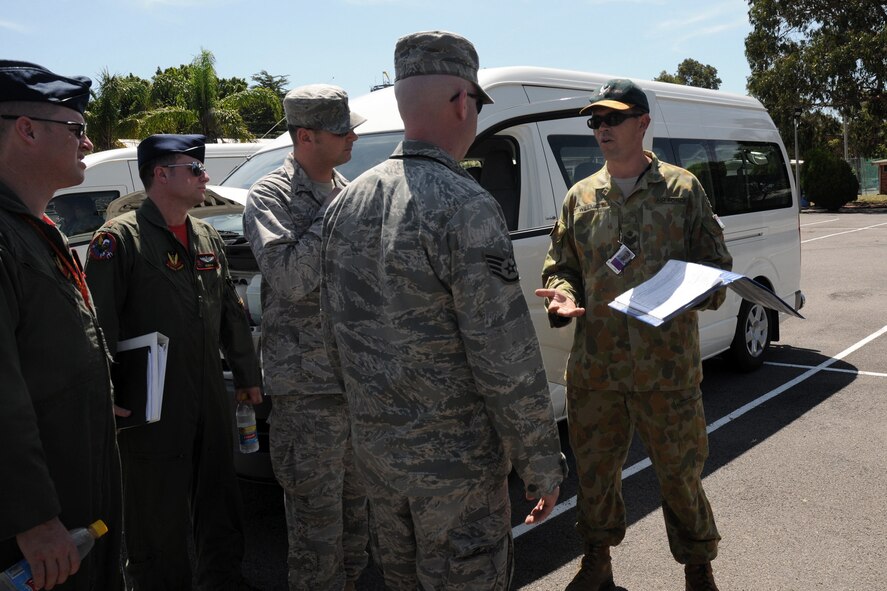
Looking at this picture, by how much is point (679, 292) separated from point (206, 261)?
1.88 m

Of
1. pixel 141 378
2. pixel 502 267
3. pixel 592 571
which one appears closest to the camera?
pixel 502 267

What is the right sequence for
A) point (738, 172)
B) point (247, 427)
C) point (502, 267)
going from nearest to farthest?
point (502, 267) < point (247, 427) < point (738, 172)

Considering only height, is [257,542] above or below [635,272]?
below

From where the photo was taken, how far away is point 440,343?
1.91 m

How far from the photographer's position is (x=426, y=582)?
6.54ft

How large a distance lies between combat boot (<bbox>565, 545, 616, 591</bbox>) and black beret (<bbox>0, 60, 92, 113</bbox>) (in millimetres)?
2590

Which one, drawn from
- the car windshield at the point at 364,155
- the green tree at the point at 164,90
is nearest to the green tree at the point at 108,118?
the green tree at the point at 164,90

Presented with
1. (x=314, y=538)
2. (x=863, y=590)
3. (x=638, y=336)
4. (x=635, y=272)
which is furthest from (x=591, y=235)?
(x=863, y=590)

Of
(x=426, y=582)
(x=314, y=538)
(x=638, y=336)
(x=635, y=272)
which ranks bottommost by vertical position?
(x=314, y=538)

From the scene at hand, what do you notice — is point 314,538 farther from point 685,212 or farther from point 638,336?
point 685,212

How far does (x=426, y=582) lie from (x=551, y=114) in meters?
3.19

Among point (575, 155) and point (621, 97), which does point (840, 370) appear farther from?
point (621, 97)

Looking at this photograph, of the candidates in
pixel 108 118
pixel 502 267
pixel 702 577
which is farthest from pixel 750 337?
pixel 108 118

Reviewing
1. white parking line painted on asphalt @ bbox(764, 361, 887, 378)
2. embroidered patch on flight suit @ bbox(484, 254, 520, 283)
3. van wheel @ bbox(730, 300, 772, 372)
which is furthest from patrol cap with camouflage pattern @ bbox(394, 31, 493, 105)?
white parking line painted on asphalt @ bbox(764, 361, 887, 378)
